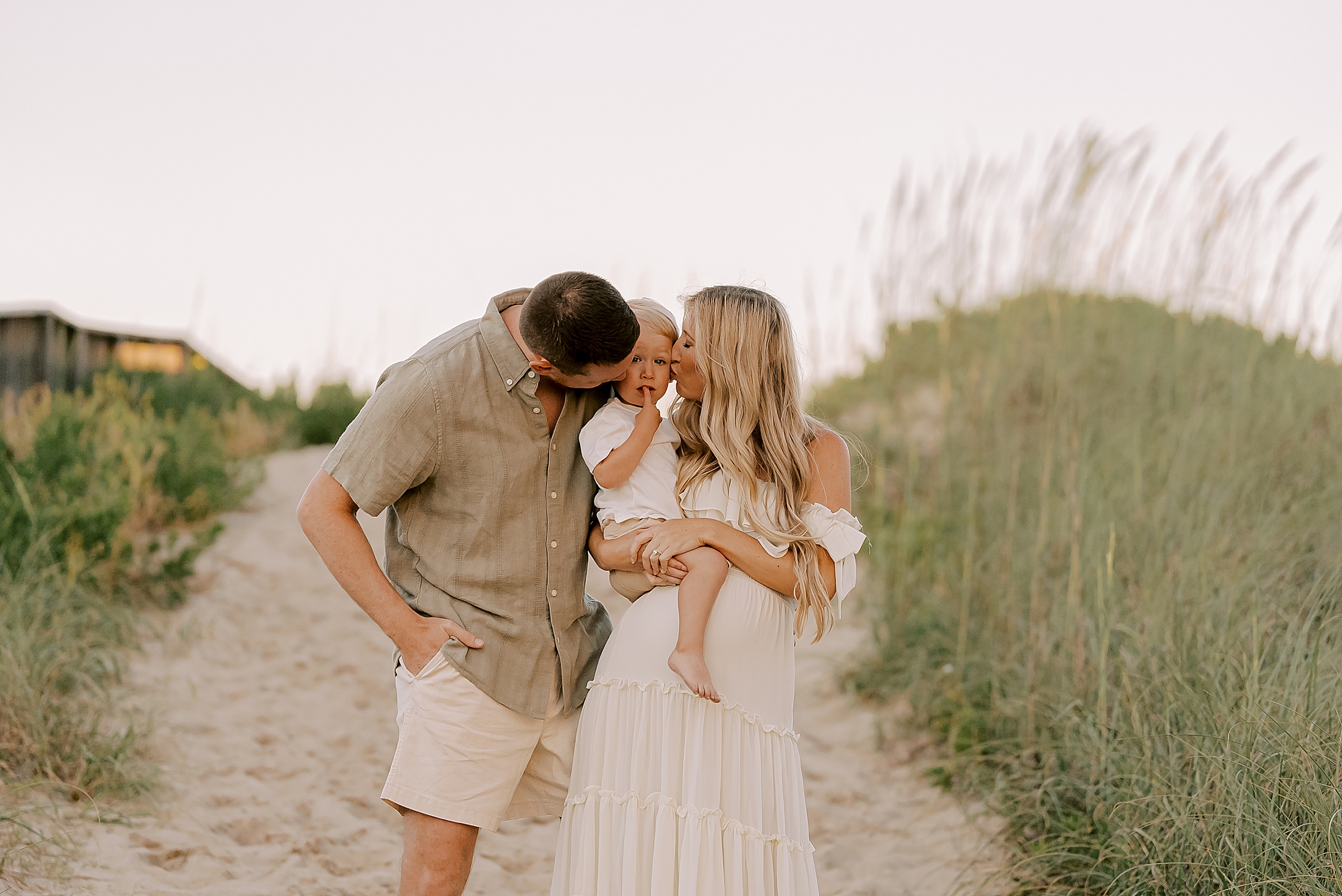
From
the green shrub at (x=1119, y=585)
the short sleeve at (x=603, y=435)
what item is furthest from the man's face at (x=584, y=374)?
the green shrub at (x=1119, y=585)

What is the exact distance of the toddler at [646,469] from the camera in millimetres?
2344

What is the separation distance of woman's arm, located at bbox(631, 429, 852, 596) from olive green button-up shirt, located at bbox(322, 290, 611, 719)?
→ 0.25 meters

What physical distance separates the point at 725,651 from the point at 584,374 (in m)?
0.75

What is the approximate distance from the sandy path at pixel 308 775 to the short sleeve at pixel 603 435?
6.14 feet

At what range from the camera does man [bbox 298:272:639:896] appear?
7.63 ft

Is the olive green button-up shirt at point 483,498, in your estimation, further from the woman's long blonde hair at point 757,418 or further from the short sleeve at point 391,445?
the woman's long blonde hair at point 757,418

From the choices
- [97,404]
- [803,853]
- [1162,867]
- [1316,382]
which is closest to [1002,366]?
[1316,382]

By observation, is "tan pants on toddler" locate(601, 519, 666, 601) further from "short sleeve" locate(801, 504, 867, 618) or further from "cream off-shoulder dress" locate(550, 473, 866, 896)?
"short sleeve" locate(801, 504, 867, 618)

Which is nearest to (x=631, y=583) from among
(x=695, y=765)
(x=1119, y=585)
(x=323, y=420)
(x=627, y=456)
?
(x=627, y=456)

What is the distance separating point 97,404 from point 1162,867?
23.0 ft

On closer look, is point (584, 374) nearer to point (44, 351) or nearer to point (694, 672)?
point (694, 672)

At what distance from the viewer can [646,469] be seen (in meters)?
2.55

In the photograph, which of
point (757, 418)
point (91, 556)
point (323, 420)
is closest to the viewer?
point (757, 418)

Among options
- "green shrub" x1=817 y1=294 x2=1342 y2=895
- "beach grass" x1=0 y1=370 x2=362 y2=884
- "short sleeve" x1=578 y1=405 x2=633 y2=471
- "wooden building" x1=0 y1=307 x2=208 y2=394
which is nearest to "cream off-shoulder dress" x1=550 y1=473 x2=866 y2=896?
"short sleeve" x1=578 y1=405 x2=633 y2=471
